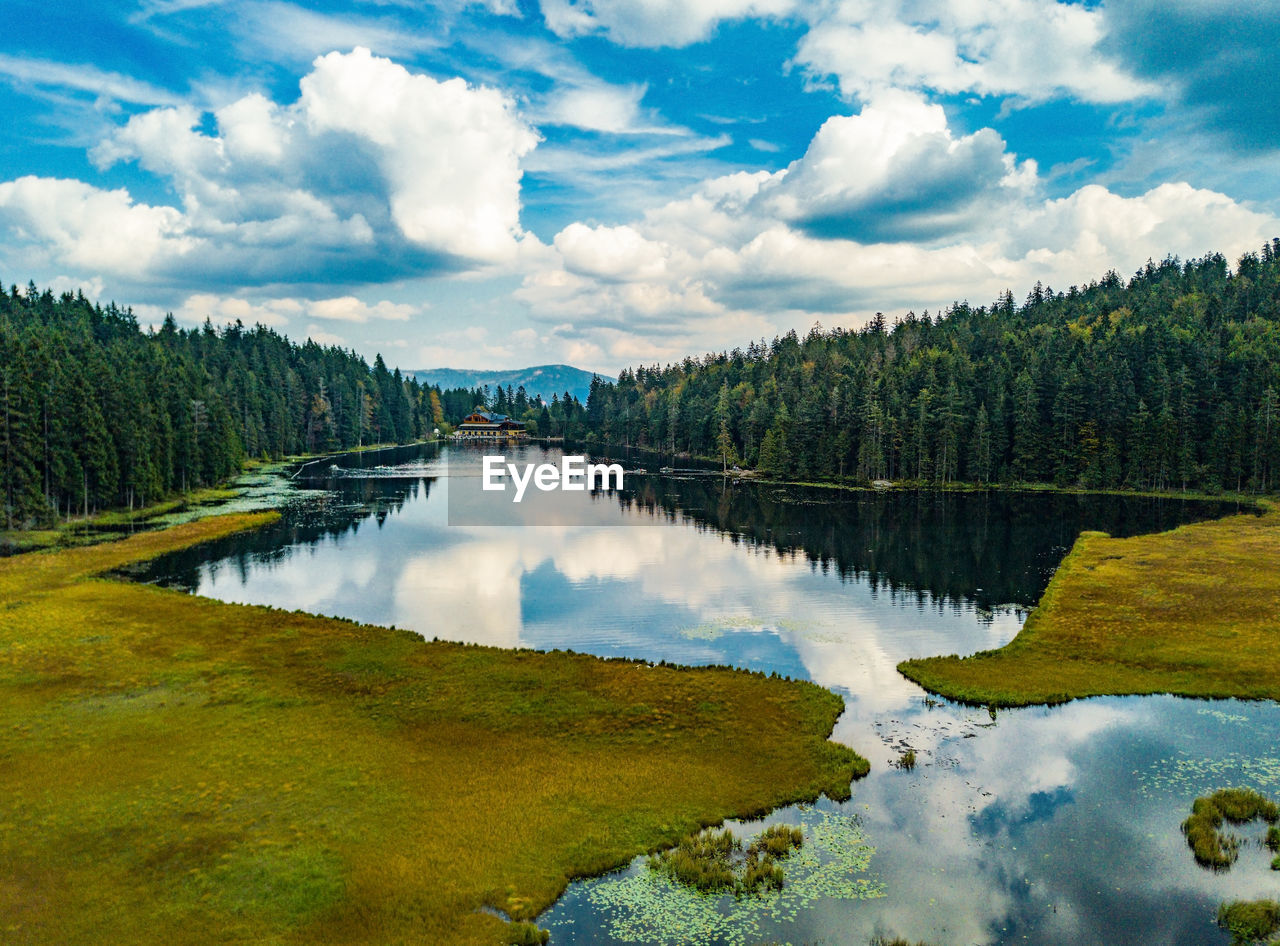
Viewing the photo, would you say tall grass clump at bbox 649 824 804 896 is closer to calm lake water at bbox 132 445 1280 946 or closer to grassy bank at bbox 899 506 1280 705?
calm lake water at bbox 132 445 1280 946

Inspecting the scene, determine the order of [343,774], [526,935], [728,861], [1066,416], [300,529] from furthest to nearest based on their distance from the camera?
1. [1066,416]
2. [300,529]
3. [343,774]
4. [728,861]
5. [526,935]

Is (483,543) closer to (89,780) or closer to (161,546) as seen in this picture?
(161,546)

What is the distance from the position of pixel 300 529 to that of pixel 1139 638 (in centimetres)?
8170

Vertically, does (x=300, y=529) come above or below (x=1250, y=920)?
above

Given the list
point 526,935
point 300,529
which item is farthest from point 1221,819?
point 300,529

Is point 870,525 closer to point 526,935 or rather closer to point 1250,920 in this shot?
point 1250,920

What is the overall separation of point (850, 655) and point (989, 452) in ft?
355

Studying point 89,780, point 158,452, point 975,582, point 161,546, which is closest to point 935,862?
point 89,780

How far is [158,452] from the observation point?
9894 centimetres

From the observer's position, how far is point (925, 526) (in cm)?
9375

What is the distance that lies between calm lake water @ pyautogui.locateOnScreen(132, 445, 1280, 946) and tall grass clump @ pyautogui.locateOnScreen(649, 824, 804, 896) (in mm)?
569

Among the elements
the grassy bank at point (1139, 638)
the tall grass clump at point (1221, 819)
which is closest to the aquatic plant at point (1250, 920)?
the tall grass clump at point (1221, 819)

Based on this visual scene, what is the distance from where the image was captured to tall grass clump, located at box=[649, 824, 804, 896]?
72.8 feet

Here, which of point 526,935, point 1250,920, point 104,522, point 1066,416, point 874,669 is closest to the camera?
point 526,935
